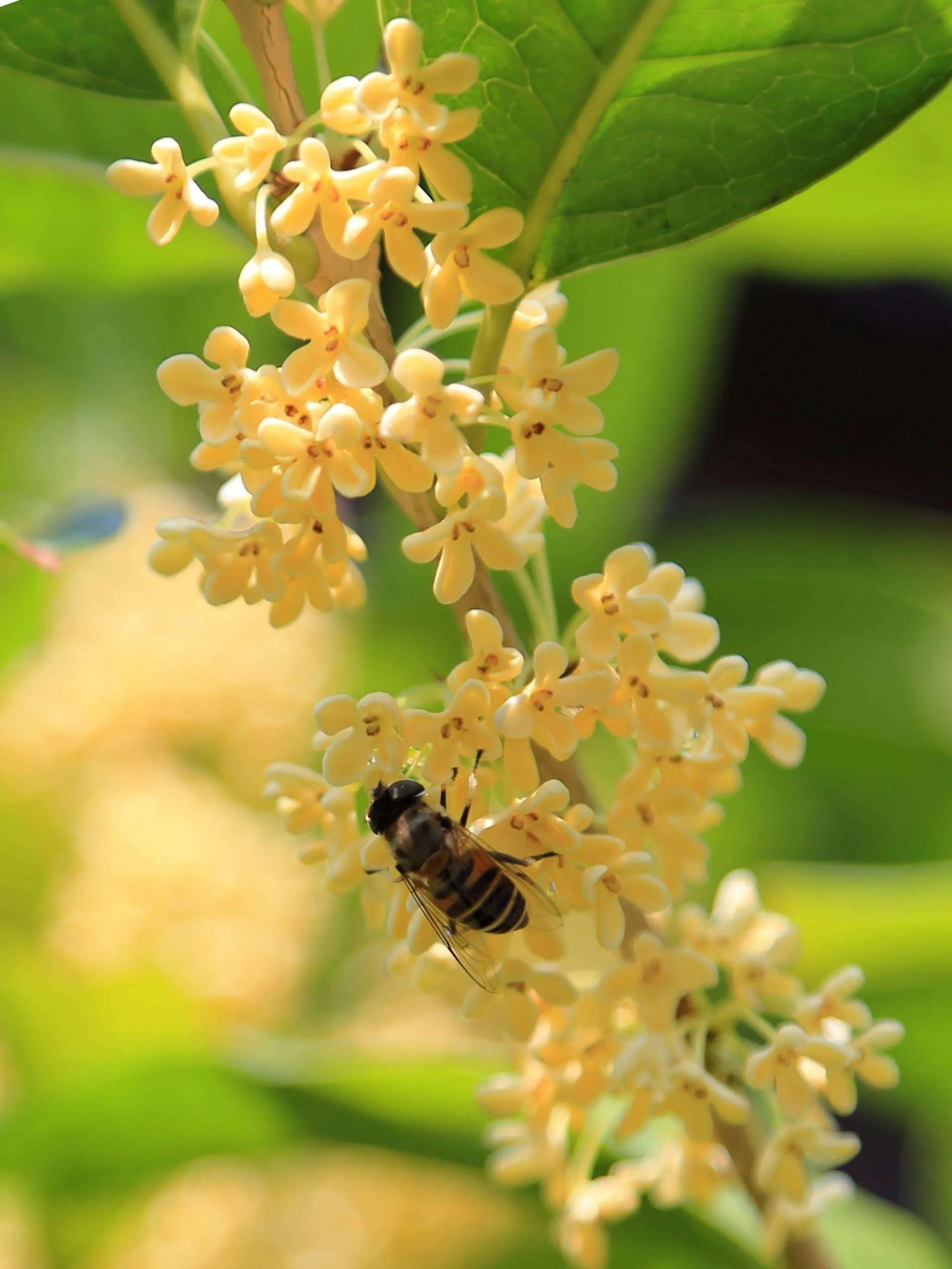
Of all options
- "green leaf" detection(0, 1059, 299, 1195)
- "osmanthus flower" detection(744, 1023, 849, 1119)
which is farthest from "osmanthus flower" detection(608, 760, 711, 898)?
"green leaf" detection(0, 1059, 299, 1195)

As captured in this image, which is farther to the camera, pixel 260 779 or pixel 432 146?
pixel 260 779

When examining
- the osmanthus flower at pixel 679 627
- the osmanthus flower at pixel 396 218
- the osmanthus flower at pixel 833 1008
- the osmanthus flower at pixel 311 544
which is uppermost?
the osmanthus flower at pixel 396 218

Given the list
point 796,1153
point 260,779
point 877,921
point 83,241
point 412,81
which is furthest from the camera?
point 260,779

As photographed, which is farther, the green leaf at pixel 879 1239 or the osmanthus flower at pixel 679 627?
the green leaf at pixel 879 1239

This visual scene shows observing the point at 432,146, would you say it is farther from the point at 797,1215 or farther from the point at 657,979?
the point at 797,1215

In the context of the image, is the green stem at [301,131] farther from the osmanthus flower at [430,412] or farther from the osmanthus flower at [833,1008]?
the osmanthus flower at [833,1008]

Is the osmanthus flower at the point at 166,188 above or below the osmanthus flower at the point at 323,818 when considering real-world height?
above

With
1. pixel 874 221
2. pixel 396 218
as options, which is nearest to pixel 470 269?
pixel 396 218

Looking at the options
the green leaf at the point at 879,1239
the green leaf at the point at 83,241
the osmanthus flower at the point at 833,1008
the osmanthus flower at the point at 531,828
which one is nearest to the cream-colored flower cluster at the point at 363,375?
the osmanthus flower at the point at 531,828
